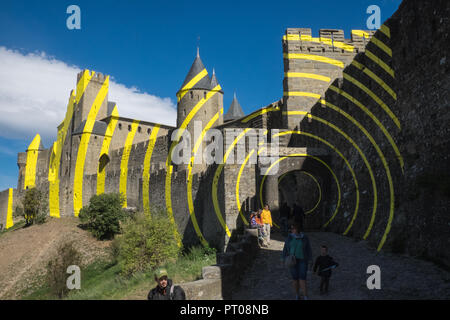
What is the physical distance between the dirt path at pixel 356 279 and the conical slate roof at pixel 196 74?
837 inches

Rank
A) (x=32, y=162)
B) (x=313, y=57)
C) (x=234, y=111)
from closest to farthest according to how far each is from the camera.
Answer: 1. (x=313, y=57)
2. (x=234, y=111)
3. (x=32, y=162)

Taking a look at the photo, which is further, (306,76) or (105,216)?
(105,216)

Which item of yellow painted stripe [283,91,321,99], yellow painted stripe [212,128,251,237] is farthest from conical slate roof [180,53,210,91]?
yellow painted stripe [212,128,251,237]

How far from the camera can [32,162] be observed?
51.9 metres

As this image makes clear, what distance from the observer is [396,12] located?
8391 mm

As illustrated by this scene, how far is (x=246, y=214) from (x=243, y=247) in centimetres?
468

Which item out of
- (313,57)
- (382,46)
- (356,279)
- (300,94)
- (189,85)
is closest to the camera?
(356,279)

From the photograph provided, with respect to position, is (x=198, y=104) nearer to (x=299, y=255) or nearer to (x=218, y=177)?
(x=218, y=177)

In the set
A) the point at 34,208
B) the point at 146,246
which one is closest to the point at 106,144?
the point at 34,208

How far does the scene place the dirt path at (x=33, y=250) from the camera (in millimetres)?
19547

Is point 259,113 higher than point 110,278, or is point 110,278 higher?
point 259,113

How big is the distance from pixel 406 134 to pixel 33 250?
80.9 ft
